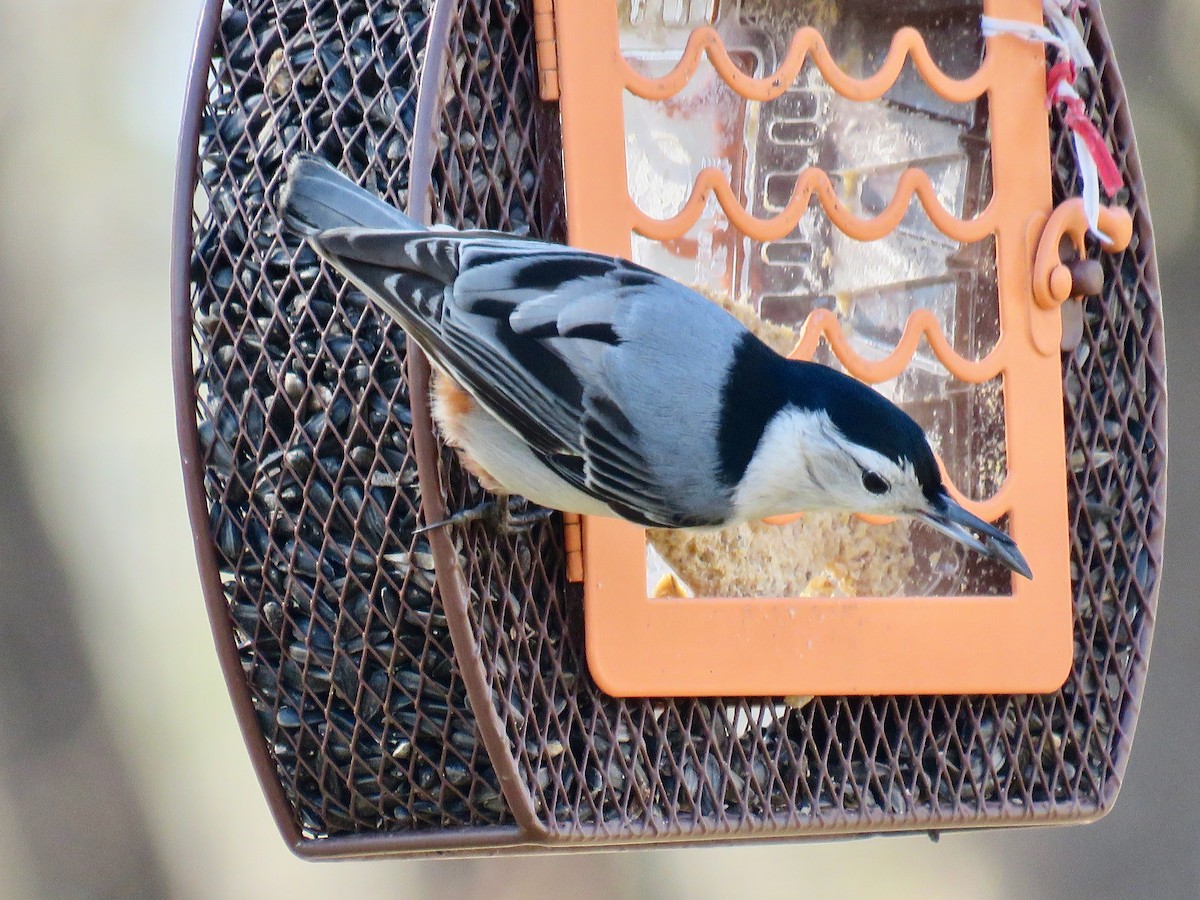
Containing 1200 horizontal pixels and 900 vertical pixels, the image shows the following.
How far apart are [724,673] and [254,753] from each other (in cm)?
67

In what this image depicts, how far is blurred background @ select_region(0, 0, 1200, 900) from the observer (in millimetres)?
3709

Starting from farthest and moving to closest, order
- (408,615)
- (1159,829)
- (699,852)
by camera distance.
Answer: (699,852) < (1159,829) < (408,615)

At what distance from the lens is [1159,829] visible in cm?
389

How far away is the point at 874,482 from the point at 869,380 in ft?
0.88

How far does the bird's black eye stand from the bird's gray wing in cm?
25

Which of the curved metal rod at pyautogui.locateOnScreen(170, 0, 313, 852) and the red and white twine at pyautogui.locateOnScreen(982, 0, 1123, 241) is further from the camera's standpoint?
the red and white twine at pyautogui.locateOnScreen(982, 0, 1123, 241)

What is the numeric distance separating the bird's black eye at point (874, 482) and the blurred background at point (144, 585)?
1.93m

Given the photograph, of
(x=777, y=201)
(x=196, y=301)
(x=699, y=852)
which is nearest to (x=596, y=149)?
(x=777, y=201)

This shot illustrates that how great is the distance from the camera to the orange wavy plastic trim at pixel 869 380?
212cm

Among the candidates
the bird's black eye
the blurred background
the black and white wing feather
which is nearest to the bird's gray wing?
the black and white wing feather

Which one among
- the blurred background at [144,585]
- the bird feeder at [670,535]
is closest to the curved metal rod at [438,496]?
the bird feeder at [670,535]

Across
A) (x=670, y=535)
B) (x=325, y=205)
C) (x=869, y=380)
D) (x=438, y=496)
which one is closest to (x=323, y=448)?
(x=438, y=496)

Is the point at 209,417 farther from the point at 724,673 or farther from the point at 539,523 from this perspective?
the point at 724,673

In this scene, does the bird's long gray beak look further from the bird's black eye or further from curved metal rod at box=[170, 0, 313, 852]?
curved metal rod at box=[170, 0, 313, 852]
